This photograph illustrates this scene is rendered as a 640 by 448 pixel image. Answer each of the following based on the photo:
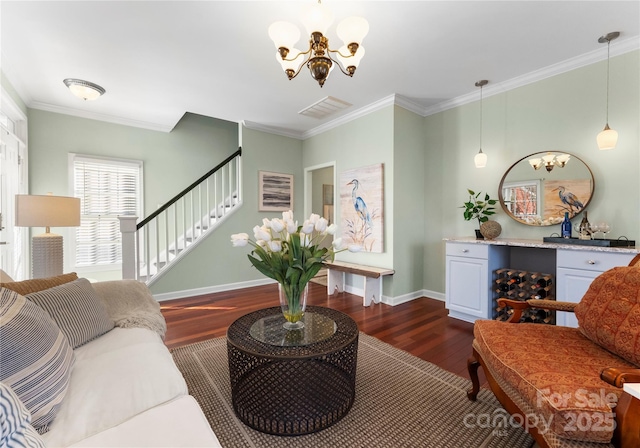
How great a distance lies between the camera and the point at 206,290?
14.2ft

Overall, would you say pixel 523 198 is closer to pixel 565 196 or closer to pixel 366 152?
pixel 565 196

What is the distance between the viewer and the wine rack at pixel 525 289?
281 cm

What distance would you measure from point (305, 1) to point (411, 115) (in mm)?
2339

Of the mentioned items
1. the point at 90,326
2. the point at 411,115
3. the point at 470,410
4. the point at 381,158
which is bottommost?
the point at 470,410

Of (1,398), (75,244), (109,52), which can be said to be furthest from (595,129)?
(75,244)

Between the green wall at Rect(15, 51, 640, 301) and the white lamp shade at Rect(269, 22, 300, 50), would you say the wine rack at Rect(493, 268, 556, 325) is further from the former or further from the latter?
the white lamp shade at Rect(269, 22, 300, 50)

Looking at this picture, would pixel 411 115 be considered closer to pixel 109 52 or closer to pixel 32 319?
pixel 109 52

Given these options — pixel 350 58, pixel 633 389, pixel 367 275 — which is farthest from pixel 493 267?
pixel 350 58

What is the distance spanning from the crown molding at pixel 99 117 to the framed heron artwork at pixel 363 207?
10.7 feet

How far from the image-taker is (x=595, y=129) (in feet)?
9.00

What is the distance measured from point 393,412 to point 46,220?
3.01m

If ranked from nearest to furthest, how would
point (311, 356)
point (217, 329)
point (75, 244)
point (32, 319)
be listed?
1. point (32, 319)
2. point (311, 356)
3. point (217, 329)
4. point (75, 244)

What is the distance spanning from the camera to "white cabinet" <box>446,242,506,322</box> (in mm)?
3000

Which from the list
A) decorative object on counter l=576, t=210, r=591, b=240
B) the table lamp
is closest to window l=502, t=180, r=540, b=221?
decorative object on counter l=576, t=210, r=591, b=240
